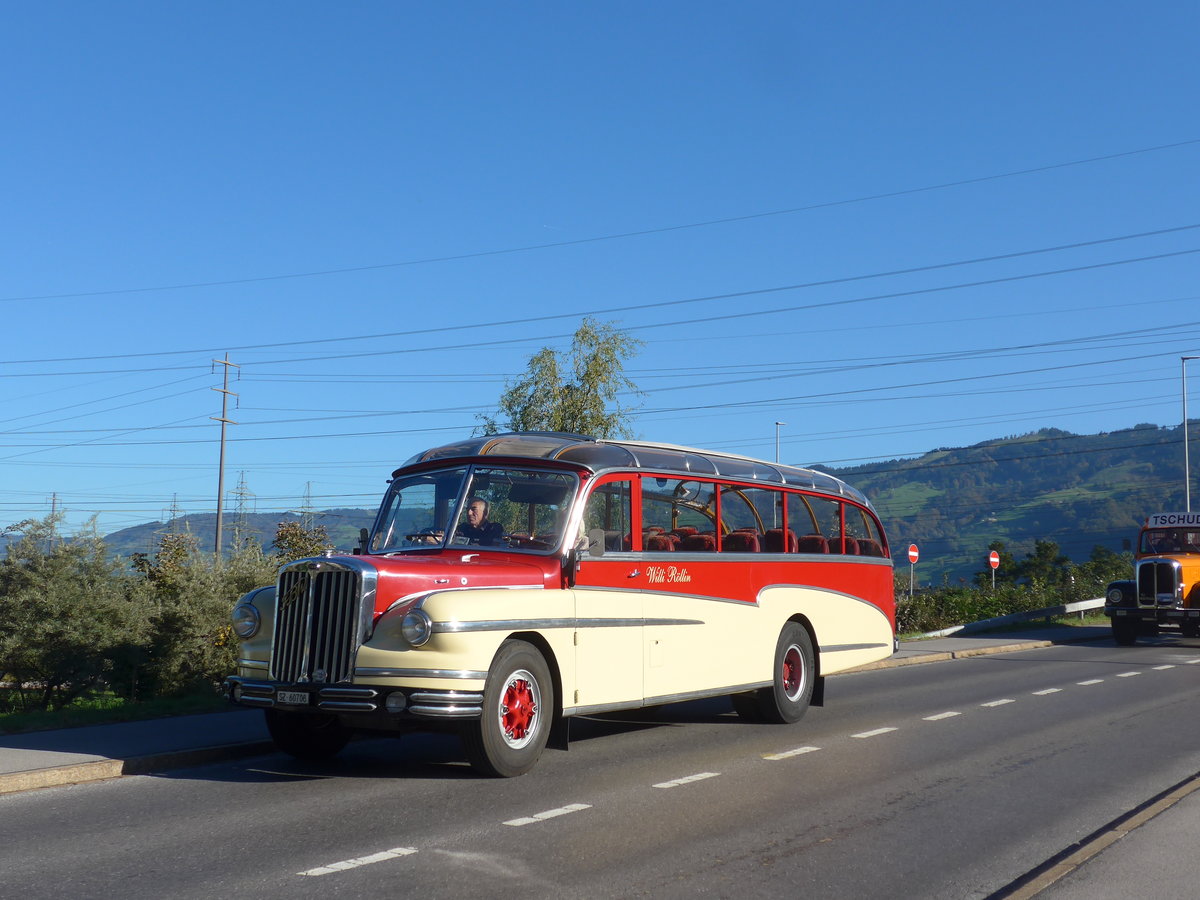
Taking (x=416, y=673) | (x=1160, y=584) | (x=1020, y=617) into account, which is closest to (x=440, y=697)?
(x=416, y=673)

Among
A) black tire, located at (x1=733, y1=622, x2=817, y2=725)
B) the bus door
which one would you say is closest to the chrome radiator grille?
the bus door

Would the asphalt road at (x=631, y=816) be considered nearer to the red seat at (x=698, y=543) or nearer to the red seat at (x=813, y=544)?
the red seat at (x=698, y=543)

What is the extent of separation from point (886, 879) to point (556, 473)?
199 inches

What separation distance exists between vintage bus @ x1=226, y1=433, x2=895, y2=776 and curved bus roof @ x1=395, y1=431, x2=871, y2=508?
3cm

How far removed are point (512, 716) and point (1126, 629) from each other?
22034 millimetres

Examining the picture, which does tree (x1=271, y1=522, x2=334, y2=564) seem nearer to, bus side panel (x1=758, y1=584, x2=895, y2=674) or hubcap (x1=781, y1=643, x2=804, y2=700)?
bus side panel (x1=758, y1=584, x2=895, y2=674)

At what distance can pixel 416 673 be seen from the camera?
8625 mm

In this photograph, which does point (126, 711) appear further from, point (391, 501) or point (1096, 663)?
point (1096, 663)

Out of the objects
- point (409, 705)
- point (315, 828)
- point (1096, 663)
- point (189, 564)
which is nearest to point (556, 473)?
point (409, 705)

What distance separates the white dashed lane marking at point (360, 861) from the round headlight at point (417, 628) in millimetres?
1969

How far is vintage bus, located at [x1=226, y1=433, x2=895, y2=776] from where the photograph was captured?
884 cm

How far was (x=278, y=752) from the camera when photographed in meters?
10.5

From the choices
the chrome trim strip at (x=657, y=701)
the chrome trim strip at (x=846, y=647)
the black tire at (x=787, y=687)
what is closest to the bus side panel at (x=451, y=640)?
the chrome trim strip at (x=657, y=701)

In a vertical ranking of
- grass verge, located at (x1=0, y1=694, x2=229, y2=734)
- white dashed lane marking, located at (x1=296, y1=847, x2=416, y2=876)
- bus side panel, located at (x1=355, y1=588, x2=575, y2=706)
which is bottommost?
white dashed lane marking, located at (x1=296, y1=847, x2=416, y2=876)
